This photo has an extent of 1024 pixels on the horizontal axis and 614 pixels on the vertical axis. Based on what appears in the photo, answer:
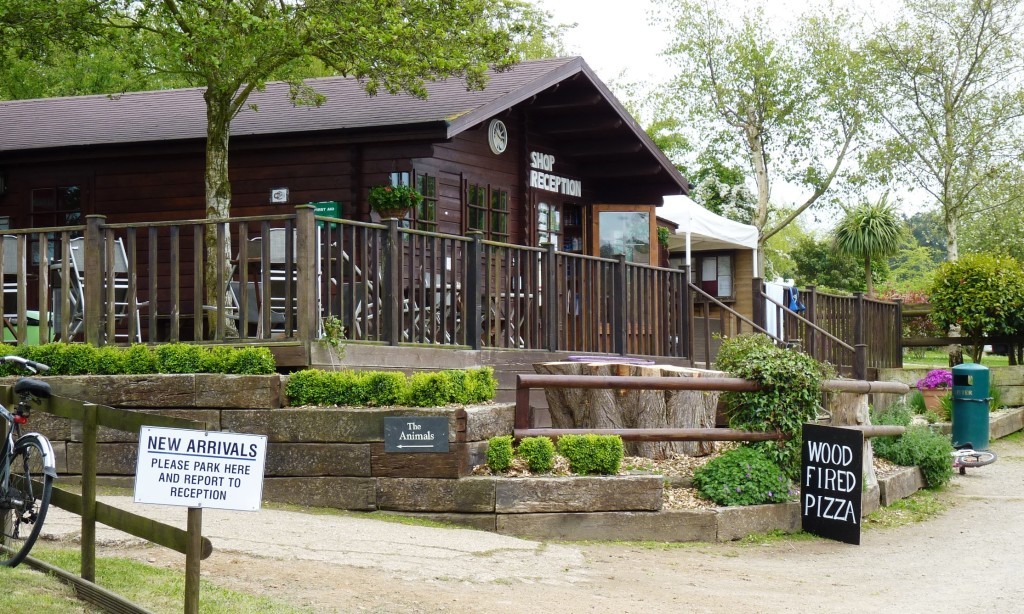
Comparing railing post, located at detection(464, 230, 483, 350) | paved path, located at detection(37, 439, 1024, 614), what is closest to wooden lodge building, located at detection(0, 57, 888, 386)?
railing post, located at detection(464, 230, 483, 350)

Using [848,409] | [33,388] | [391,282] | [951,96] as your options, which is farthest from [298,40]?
[951,96]

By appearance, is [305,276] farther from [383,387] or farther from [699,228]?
[699,228]

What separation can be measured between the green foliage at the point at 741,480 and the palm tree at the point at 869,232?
3262 cm

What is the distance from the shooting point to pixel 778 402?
9.94m

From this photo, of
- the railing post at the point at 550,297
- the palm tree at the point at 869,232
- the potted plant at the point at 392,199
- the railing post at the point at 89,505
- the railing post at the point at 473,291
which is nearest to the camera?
the railing post at the point at 89,505

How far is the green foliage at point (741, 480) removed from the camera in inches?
366

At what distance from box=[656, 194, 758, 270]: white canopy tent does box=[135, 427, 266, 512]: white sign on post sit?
15.5 m

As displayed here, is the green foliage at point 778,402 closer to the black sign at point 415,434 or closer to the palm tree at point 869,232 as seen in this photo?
the black sign at point 415,434

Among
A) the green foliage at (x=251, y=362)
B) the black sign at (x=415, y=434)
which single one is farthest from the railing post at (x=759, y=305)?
the green foliage at (x=251, y=362)

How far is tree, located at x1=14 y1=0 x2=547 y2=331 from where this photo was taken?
1172 cm

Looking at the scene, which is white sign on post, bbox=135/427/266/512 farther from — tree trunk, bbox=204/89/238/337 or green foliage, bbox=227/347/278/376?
tree trunk, bbox=204/89/238/337

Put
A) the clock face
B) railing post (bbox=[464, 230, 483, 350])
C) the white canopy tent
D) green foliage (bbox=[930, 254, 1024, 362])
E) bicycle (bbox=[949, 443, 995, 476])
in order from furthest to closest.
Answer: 1. the white canopy tent
2. green foliage (bbox=[930, 254, 1024, 362])
3. the clock face
4. bicycle (bbox=[949, 443, 995, 476])
5. railing post (bbox=[464, 230, 483, 350])

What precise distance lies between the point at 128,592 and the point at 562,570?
281cm

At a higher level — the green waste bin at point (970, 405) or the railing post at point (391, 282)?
the railing post at point (391, 282)
